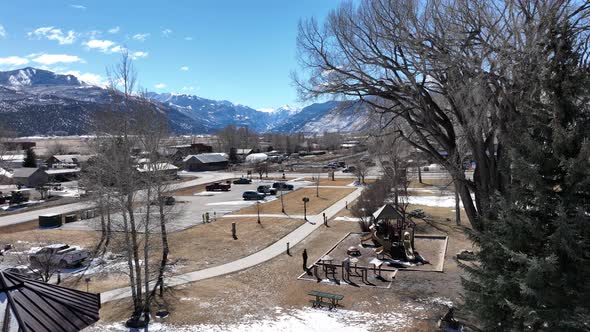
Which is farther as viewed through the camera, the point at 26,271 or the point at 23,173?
the point at 23,173

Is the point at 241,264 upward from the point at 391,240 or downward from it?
downward

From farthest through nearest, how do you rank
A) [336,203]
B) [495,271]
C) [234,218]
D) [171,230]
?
1. [336,203]
2. [234,218]
3. [171,230]
4. [495,271]

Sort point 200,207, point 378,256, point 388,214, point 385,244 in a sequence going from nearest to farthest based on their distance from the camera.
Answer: point 378,256
point 385,244
point 388,214
point 200,207

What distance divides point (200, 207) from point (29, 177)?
36.9 meters

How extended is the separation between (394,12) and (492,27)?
Result: 10.1ft

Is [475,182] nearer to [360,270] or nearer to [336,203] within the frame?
[360,270]

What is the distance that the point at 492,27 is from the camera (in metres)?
12.4

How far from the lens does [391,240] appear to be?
27.1m

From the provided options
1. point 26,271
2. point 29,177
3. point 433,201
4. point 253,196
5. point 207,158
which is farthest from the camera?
point 207,158

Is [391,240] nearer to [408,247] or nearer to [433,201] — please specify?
[408,247]

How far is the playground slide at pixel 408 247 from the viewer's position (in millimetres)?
24312

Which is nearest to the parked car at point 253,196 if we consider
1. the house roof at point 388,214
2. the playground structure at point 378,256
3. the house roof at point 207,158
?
the playground structure at point 378,256

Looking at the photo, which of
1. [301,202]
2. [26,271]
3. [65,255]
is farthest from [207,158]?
[26,271]

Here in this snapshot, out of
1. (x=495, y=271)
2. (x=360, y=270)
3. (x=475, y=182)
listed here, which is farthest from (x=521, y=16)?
(x=360, y=270)
